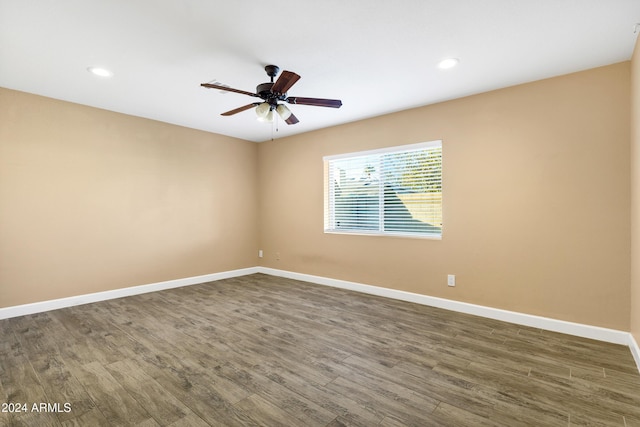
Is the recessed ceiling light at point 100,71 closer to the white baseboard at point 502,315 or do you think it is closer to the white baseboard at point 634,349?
the white baseboard at point 502,315

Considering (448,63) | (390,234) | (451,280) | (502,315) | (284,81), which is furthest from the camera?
(390,234)

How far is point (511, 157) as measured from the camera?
325cm

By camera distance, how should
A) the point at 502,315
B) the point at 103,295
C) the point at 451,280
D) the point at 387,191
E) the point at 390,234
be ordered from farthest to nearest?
the point at 387,191 < the point at 390,234 < the point at 103,295 < the point at 451,280 < the point at 502,315

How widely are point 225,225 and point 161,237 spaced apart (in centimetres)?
115

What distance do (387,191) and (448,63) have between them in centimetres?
193

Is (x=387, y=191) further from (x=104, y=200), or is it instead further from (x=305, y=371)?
(x=104, y=200)

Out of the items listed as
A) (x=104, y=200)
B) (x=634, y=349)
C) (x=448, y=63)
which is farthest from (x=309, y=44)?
(x=634, y=349)

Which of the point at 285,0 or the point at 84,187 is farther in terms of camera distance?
the point at 84,187

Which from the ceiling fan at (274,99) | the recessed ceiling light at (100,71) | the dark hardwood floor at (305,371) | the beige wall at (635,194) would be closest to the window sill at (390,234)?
the dark hardwood floor at (305,371)

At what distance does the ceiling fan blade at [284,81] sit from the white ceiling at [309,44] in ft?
1.02

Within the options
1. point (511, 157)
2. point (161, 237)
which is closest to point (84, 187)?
point (161, 237)

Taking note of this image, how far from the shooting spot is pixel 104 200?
13.4 feet

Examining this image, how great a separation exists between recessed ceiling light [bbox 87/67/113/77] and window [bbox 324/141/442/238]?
9.95 ft

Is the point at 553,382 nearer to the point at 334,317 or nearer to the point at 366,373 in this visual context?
the point at 366,373
